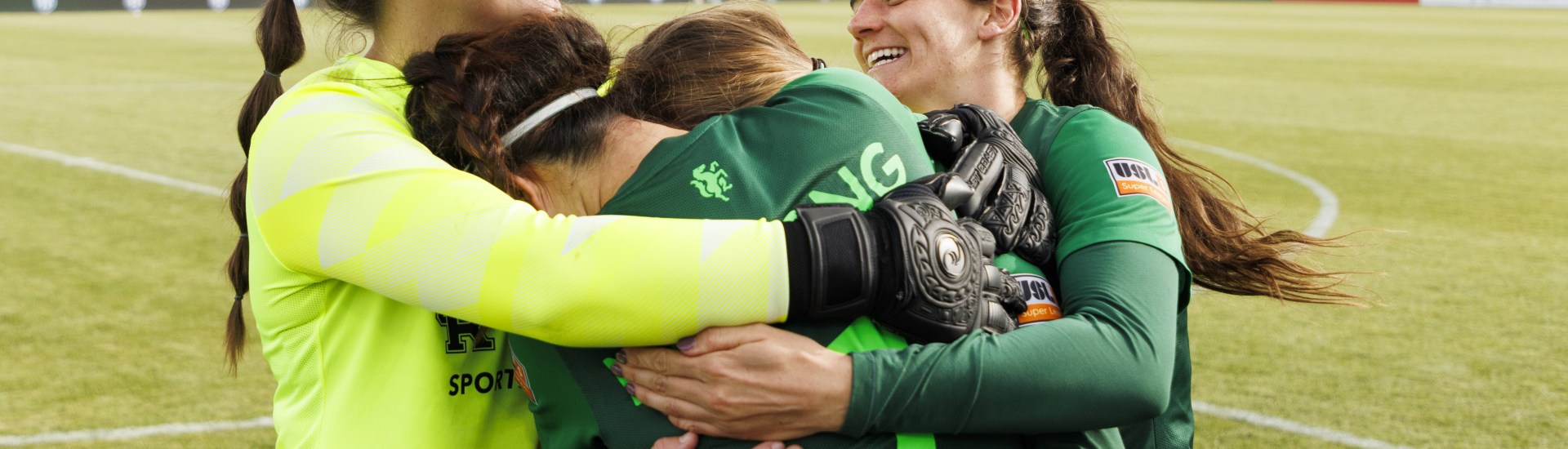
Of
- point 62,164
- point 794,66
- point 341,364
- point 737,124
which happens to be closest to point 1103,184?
point 794,66

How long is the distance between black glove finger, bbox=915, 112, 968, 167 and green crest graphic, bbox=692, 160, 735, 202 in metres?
0.41

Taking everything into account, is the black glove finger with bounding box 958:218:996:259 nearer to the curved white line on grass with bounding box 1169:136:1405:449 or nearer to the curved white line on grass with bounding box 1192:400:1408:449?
the curved white line on grass with bounding box 1169:136:1405:449

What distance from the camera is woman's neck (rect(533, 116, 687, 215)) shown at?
193 centimetres

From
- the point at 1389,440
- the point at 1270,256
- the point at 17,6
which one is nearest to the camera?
the point at 1270,256

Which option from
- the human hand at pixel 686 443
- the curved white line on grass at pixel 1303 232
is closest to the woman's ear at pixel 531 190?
the human hand at pixel 686 443

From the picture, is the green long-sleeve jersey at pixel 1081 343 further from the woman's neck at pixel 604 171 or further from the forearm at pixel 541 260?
the woman's neck at pixel 604 171

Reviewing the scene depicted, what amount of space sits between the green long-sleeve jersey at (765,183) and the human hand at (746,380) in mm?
36

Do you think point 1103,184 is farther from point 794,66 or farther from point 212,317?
point 212,317

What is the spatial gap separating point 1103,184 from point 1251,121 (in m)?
11.3

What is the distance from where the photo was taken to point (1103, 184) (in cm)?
238

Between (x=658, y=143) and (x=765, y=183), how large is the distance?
0.17 meters

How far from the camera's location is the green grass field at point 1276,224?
195 inches

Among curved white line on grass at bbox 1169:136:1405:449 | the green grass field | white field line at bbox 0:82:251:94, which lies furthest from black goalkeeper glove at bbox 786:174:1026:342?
white field line at bbox 0:82:251:94

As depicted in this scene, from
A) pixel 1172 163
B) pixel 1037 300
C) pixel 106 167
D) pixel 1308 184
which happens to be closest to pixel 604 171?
pixel 1037 300
